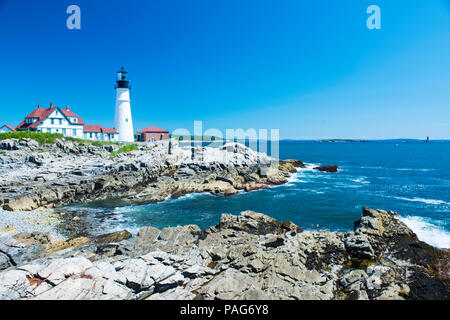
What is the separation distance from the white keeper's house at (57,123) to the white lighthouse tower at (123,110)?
2117 millimetres

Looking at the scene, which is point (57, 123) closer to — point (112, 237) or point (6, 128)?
point (6, 128)

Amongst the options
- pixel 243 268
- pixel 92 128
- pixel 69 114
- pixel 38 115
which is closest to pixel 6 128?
pixel 38 115

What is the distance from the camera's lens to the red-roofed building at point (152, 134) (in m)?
61.9

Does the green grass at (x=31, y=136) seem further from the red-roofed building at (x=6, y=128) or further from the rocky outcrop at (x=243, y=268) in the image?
the rocky outcrop at (x=243, y=268)

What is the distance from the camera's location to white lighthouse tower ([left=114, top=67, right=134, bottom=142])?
157 ft

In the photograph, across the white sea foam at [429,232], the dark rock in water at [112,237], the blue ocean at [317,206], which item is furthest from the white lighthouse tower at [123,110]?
the white sea foam at [429,232]

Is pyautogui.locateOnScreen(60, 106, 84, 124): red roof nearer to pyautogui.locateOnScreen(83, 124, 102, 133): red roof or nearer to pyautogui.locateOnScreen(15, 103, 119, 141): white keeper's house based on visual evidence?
pyautogui.locateOnScreen(15, 103, 119, 141): white keeper's house

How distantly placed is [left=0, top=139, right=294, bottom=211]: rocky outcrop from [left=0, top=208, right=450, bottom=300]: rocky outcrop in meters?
13.6

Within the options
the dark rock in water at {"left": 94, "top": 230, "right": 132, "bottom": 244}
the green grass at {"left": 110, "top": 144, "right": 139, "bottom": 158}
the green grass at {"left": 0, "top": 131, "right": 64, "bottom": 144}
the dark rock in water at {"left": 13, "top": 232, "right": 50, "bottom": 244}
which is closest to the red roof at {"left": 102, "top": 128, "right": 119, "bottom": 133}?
the green grass at {"left": 110, "top": 144, "right": 139, "bottom": 158}

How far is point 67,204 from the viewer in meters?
24.5
